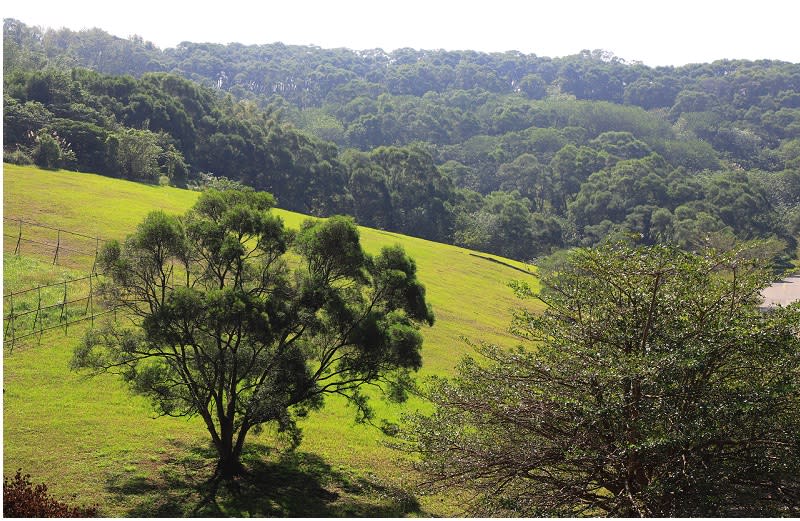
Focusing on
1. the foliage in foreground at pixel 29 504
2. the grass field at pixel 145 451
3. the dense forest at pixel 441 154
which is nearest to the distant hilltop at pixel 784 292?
the dense forest at pixel 441 154

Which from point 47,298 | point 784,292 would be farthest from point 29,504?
point 784,292

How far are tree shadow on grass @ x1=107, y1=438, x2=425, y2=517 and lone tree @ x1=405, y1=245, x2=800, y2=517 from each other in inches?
191

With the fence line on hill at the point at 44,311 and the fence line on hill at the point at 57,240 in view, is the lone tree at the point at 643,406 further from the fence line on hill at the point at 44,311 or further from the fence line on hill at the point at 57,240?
the fence line on hill at the point at 57,240

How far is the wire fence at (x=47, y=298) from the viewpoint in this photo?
2777 centimetres

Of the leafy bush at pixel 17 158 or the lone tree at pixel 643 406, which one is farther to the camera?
the leafy bush at pixel 17 158

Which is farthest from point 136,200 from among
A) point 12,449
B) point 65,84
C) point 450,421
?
point 450,421

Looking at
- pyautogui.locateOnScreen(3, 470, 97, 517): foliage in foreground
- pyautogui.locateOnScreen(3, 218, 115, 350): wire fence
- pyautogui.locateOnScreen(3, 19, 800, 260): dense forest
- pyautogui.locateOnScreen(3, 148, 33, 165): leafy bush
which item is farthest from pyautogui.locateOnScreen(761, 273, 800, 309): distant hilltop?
pyautogui.locateOnScreen(3, 470, 97, 517): foliage in foreground

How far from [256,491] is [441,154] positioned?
5209 inches

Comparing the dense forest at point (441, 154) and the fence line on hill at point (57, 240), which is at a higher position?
the dense forest at point (441, 154)

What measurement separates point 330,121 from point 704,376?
146184mm

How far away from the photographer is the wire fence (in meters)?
27.8

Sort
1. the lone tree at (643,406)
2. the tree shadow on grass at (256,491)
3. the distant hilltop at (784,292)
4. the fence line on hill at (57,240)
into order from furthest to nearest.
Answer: the distant hilltop at (784,292), the fence line on hill at (57,240), the tree shadow on grass at (256,491), the lone tree at (643,406)

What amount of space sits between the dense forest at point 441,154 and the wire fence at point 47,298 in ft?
98.2

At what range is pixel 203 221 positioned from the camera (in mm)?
19328
